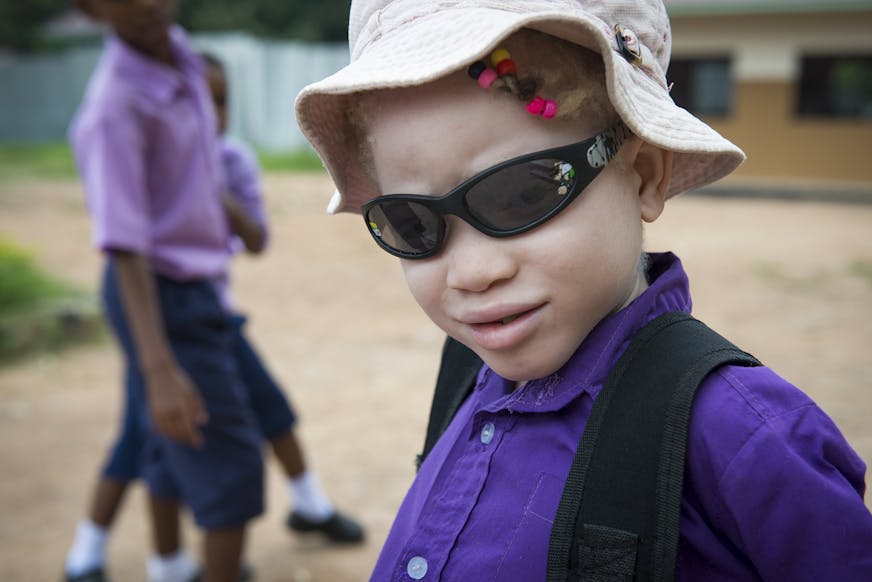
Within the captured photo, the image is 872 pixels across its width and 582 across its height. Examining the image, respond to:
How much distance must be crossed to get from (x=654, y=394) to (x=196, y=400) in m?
2.03

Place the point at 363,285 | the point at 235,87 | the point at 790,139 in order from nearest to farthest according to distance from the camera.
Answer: the point at 363,285 < the point at 790,139 < the point at 235,87

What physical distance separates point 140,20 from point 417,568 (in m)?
2.30

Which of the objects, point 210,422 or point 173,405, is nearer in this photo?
point 173,405

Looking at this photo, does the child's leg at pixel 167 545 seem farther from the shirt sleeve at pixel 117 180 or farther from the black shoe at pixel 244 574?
the shirt sleeve at pixel 117 180

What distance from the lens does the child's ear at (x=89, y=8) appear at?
3.02 meters

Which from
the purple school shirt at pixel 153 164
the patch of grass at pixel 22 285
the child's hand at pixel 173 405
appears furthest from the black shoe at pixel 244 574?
the patch of grass at pixel 22 285

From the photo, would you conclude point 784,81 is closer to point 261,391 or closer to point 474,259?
point 261,391

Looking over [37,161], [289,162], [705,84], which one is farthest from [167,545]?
[37,161]

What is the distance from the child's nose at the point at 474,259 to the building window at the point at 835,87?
15.5 meters

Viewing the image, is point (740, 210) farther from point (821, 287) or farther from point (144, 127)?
point (144, 127)

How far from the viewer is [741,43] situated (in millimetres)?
15016

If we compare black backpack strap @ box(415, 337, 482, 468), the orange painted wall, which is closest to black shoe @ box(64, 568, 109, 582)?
black backpack strap @ box(415, 337, 482, 468)

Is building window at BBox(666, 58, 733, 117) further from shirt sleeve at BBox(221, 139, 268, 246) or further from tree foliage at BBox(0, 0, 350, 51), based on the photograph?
tree foliage at BBox(0, 0, 350, 51)

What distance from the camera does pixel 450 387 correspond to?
156 cm
